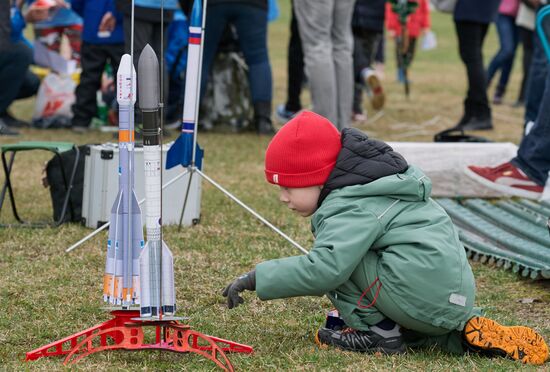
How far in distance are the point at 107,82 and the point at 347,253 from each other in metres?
6.28

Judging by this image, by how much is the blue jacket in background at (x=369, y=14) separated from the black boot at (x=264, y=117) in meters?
1.52

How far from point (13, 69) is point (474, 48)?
3.74 m

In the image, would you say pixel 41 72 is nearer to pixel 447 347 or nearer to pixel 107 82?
pixel 107 82

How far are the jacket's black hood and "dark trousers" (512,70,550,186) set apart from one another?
2.69 metres

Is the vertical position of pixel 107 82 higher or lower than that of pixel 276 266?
lower

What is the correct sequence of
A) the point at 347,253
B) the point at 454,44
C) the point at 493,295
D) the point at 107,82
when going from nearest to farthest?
1. the point at 347,253
2. the point at 493,295
3. the point at 107,82
4. the point at 454,44

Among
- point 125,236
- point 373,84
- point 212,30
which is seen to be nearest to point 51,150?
point 125,236

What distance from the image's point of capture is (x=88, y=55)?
848 cm

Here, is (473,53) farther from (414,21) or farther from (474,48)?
(414,21)

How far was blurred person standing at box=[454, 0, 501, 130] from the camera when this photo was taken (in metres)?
8.40

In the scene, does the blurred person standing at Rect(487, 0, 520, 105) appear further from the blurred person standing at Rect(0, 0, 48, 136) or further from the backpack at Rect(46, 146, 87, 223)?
the backpack at Rect(46, 146, 87, 223)

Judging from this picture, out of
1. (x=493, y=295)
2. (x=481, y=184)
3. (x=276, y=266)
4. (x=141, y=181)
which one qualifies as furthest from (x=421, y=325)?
(x=481, y=184)

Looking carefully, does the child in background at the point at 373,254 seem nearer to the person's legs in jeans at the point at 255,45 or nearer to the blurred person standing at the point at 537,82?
the blurred person standing at the point at 537,82

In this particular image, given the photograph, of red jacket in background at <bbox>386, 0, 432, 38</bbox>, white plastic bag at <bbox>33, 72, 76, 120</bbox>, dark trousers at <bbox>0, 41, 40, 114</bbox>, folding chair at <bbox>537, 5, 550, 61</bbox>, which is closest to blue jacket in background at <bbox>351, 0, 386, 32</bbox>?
white plastic bag at <bbox>33, 72, 76, 120</bbox>
